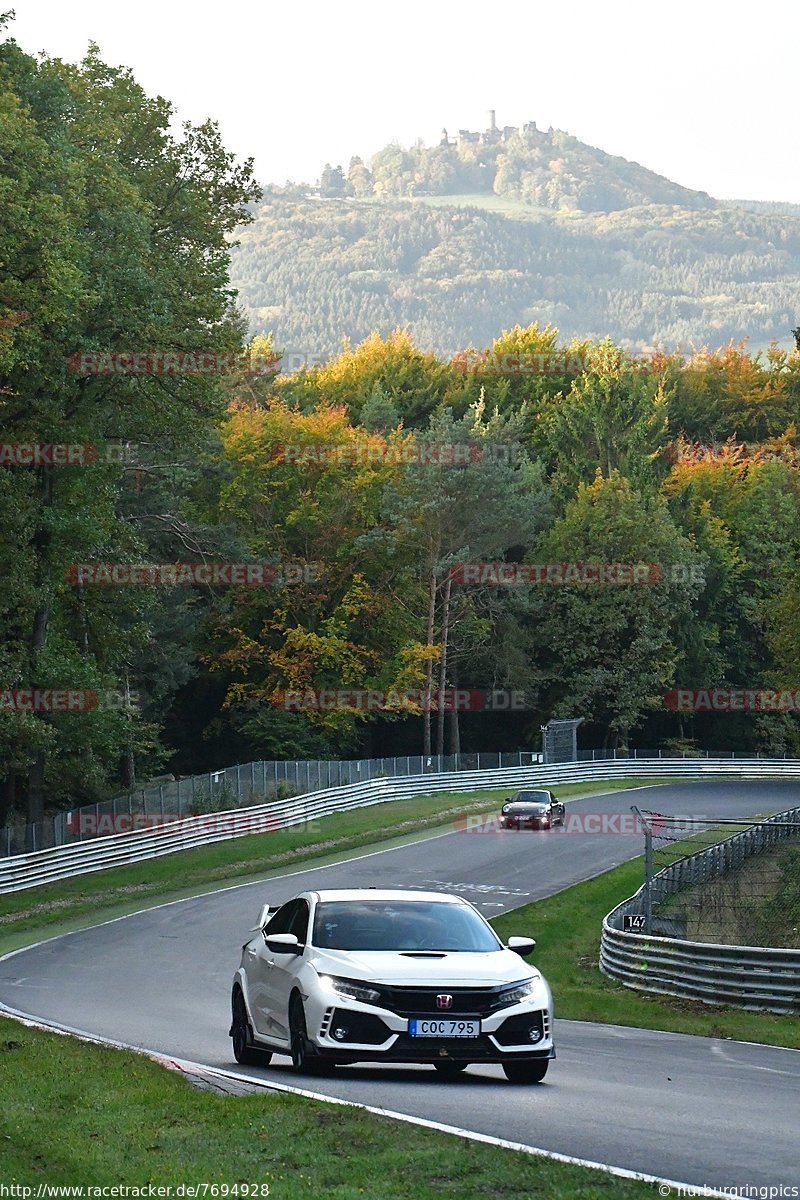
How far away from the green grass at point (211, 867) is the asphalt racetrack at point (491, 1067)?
4.98ft

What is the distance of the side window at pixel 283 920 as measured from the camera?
14156 millimetres

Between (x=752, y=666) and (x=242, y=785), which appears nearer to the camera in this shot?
(x=242, y=785)

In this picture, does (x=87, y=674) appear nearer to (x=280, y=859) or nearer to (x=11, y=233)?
(x=280, y=859)

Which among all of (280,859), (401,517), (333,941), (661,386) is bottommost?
(280,859)

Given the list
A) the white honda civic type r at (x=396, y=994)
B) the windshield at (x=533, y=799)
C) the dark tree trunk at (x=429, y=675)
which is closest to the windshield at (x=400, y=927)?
the white honda civic type r at (x=396, y=994)

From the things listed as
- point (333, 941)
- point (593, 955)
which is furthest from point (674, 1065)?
point (593, 955)

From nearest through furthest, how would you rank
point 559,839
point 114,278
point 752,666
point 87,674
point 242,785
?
point 114,278
point 87,674
point 559,839
point 242,785
point 752,666

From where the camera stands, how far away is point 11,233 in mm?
34125

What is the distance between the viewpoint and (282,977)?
13.1 m

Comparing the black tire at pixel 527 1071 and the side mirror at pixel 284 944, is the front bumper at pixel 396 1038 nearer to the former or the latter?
the black tire at pixel 527 1071

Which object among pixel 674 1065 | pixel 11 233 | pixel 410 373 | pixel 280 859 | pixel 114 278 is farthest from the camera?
pixel 410 373

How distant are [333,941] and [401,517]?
2508 inches

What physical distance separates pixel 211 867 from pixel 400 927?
32.2 meters

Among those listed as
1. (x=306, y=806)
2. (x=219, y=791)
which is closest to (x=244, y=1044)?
(x=219, y=791)
